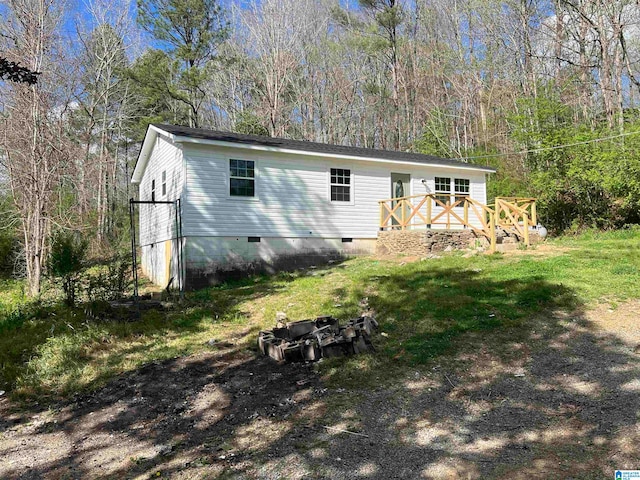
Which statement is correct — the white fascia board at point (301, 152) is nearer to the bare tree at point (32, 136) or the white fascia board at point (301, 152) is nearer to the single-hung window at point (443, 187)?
the single-hung window at point (443, 187)

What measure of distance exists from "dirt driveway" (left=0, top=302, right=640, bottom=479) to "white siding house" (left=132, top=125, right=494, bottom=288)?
689 cm

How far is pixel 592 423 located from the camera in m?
3.67

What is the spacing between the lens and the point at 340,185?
14.8 metres

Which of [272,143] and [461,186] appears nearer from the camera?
[272,143]

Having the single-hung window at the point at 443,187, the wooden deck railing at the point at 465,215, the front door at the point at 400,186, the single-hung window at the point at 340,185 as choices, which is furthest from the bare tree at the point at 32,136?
the single-hung window at the point at 443,187

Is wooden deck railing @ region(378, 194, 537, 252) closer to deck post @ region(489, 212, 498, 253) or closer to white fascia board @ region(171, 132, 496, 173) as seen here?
deck post @ region(489, 212, 498, 253)

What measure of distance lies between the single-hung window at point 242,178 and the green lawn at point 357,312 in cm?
310

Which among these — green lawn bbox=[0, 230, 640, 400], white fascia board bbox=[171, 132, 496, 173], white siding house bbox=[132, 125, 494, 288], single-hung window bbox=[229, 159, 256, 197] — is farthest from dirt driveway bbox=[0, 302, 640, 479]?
single-hung window bbox=[229, 159, 256, 197]

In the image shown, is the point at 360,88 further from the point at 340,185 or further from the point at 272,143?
the point at 272,143

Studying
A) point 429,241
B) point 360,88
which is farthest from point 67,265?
point 360,88

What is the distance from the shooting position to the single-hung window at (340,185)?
14.7 m

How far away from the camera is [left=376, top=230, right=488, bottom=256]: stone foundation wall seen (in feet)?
43.6

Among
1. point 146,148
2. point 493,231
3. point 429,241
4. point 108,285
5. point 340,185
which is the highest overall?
point 146,148

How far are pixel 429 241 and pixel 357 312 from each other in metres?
6.13
